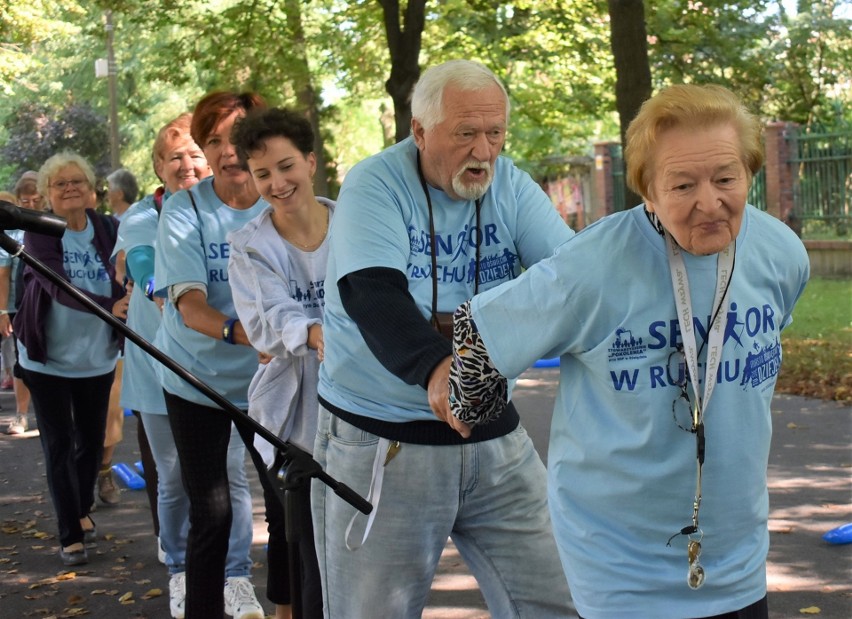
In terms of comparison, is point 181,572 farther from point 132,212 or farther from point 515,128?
point 515,128

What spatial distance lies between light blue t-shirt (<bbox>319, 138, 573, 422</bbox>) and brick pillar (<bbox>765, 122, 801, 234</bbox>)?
20.2 m

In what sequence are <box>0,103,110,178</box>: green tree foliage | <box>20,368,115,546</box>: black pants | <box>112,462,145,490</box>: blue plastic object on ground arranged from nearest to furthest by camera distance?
1. <box>20,368,115,546</box>: black pants
2. <box>112,462,145,490</box>: blue plastic object on ground
3. <box>0,103,110,178</box>: green tree foliage

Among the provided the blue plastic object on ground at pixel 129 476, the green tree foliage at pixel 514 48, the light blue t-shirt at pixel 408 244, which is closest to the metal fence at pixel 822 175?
the green tree foliage at pixel 514 48

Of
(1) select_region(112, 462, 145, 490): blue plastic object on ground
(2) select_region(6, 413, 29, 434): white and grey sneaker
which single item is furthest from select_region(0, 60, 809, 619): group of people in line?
(2) select_region(6, 413, 29, 434): white and grey sneaker

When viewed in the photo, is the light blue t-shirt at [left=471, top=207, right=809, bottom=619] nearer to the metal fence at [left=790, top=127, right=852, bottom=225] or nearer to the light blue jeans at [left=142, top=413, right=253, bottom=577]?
the light blue jeans at [left=142, top=413, right=253, bottom=577]

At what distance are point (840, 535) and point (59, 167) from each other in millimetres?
4609

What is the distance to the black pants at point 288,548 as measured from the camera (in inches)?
119

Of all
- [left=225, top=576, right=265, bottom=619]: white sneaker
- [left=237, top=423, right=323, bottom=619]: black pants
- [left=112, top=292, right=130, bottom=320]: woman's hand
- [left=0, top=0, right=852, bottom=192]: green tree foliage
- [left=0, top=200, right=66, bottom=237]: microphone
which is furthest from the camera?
[left=0, top=0, right=852, bottom=192]: green tree foliage

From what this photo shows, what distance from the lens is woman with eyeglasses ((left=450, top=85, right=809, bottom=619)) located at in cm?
261

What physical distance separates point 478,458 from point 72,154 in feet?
15.4

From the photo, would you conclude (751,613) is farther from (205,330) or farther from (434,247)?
(205,330)

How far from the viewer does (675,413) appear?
2.66 meters

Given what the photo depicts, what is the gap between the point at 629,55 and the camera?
12.0m

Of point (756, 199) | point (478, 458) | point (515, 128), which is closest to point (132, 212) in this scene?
point (478, 458)
